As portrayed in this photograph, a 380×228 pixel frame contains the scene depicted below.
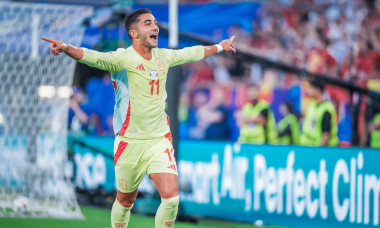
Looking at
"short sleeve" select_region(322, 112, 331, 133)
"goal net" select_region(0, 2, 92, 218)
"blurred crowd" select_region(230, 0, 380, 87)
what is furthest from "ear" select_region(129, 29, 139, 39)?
"blurred crowd" select_region(230, 0, 380, 87)

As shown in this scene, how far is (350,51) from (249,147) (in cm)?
534

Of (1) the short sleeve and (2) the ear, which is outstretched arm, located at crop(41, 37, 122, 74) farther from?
(1) the short sleeve

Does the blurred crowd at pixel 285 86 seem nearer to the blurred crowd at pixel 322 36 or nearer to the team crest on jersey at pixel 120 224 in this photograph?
the blurred crowd at pixel 322 36

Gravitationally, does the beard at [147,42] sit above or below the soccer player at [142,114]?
above

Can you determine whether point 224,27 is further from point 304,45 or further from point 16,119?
point 16,119

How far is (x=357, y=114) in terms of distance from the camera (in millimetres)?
10180

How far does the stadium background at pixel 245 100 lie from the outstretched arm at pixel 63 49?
3567 mm

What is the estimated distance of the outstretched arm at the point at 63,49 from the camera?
5383 millimetres

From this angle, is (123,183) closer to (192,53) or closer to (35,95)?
(192,53)

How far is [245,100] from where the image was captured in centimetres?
1414

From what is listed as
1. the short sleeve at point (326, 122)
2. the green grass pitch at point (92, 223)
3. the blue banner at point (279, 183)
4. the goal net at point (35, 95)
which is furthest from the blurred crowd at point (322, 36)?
the goal net at point (35, 95)

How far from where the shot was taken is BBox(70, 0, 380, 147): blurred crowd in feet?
35.2

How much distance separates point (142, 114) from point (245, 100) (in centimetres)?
806

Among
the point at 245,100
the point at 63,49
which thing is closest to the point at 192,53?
the point at 63,49
